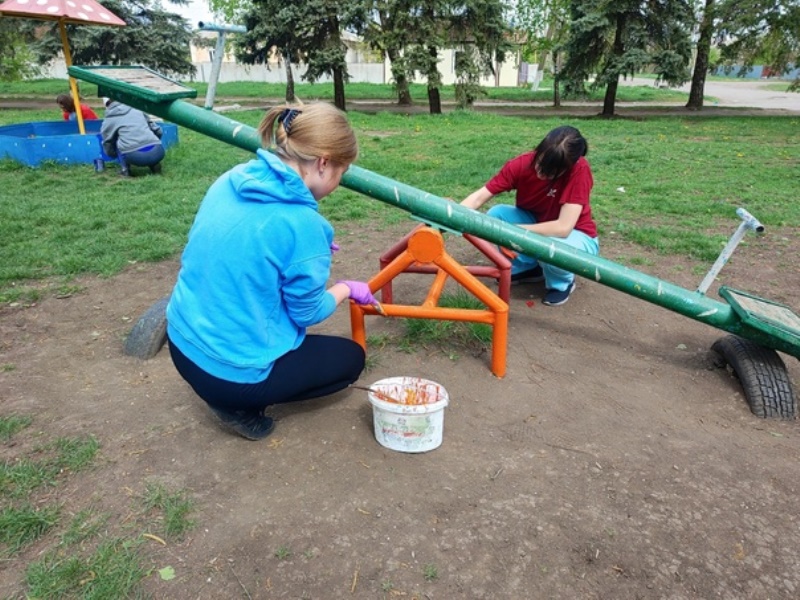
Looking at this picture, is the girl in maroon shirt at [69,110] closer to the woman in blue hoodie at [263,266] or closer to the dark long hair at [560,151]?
the dark long hair at [560,151]

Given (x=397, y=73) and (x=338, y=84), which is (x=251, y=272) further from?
(x=338, y=84)

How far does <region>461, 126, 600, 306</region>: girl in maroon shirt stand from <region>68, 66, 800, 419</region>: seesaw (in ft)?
1.53

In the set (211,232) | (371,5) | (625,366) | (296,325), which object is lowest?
(625,366)

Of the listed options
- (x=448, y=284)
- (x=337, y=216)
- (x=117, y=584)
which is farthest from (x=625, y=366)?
(x=337, y=216)

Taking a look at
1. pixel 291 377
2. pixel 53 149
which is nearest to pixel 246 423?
pixel 291 377

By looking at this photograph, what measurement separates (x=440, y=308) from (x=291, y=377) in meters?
0.80

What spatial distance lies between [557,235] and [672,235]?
2122 millimetres

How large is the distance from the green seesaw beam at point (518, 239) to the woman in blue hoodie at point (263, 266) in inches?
29.6

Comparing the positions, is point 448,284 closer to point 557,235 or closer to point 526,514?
point 557,235

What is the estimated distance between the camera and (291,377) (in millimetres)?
2168

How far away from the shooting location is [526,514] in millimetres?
1992

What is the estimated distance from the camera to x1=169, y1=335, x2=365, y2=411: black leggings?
6.84ft

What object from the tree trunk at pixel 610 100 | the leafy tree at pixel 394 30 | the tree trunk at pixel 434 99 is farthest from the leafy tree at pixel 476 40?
the tree trunk at pixel 610 100

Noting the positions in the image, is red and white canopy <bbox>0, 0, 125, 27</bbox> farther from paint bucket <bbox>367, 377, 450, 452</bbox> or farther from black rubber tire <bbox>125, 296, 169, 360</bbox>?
paint bucket <bbox>367, 377, 450, 452</bbox>
